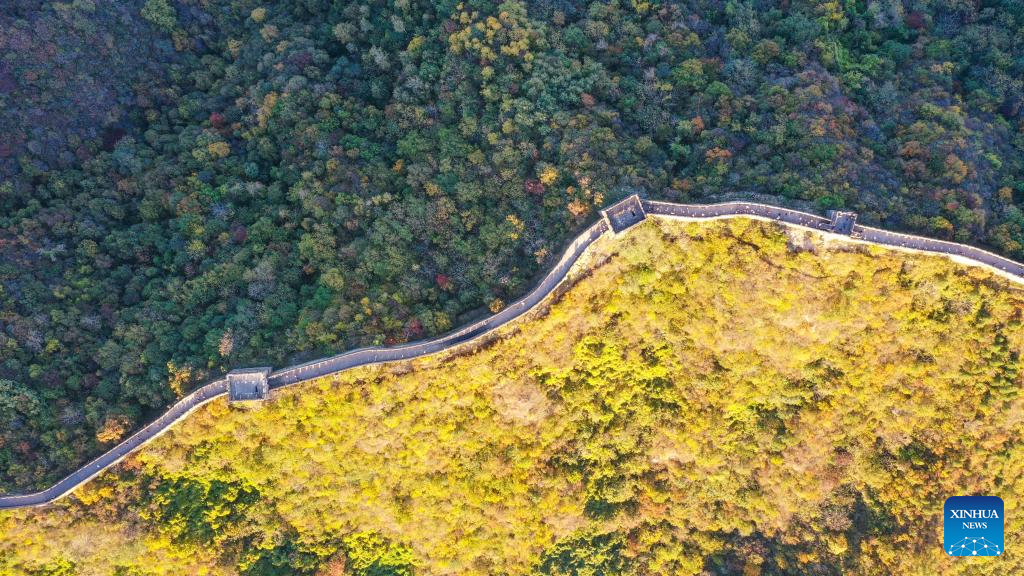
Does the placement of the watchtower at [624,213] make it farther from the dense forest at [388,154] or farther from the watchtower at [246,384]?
the watchtower at [246,384]

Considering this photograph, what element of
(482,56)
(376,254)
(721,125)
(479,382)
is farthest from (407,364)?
(721,125)

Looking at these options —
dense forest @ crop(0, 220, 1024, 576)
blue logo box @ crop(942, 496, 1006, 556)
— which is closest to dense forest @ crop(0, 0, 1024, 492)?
dense forest @ crop(0, 220, 1024, 576)

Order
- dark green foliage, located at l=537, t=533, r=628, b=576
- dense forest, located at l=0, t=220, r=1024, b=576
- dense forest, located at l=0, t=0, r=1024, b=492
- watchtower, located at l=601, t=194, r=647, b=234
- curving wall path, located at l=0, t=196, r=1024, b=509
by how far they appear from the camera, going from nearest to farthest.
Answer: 1. curving wall path, located at l=0, t=196, r=1024, b=509
2. watchtower, located at l=601, t=194, r=647, b=234
3. dense forest, located at l=0, t=220, r=1024, b=576
4. dense forest, located at l=0, t=0, r=1024, b=492
5. dark green foliage, located at l=537, t=533, r=628, b=576

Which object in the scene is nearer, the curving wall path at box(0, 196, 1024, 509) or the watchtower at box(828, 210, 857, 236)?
the watchtower at box(828, 210, 857, 236)

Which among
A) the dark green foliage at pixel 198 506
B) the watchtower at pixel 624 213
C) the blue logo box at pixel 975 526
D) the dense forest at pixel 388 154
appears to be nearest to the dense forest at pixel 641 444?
the dark green foliage at pixel 198 506

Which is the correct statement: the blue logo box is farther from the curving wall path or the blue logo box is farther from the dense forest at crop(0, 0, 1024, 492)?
the dense forest at crop(0, 0, 1024, 492)

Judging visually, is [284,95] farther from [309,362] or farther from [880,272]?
[880,272]
